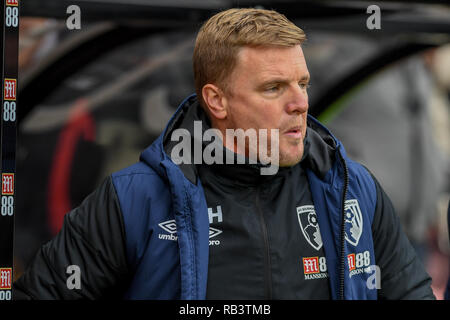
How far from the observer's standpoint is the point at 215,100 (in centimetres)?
217

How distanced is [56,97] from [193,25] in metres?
3.13

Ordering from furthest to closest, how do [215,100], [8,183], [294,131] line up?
1. [215,100]
2. [294,131]
3. [8,183]

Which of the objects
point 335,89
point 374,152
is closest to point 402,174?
point 374,152

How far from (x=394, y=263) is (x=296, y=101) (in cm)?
57

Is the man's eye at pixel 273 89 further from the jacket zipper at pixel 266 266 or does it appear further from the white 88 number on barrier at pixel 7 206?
the white 88 number on barrier at pixel 7 206

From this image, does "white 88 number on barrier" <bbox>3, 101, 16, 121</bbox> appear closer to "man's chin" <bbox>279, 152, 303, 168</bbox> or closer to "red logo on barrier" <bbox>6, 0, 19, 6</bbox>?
"red logo on barrier" <bbox>6, 0, 19, 6</bbox>

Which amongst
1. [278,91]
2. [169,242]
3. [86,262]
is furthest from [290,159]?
[86,262]

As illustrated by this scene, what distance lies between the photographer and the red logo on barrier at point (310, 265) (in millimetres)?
2064

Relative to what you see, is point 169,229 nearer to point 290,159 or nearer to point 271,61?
point 290,159

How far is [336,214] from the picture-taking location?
2.08 metres

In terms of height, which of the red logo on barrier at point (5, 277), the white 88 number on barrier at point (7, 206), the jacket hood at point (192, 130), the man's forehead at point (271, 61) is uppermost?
the man's forehead at point (271, 61)

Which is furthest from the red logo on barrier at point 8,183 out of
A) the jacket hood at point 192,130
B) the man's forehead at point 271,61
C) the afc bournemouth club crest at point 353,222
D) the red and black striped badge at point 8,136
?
the afc bournemouth club crest at point 353,222

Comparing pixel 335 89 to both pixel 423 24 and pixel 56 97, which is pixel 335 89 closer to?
pixel 423 24

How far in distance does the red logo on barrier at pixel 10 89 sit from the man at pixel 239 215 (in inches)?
14.7
